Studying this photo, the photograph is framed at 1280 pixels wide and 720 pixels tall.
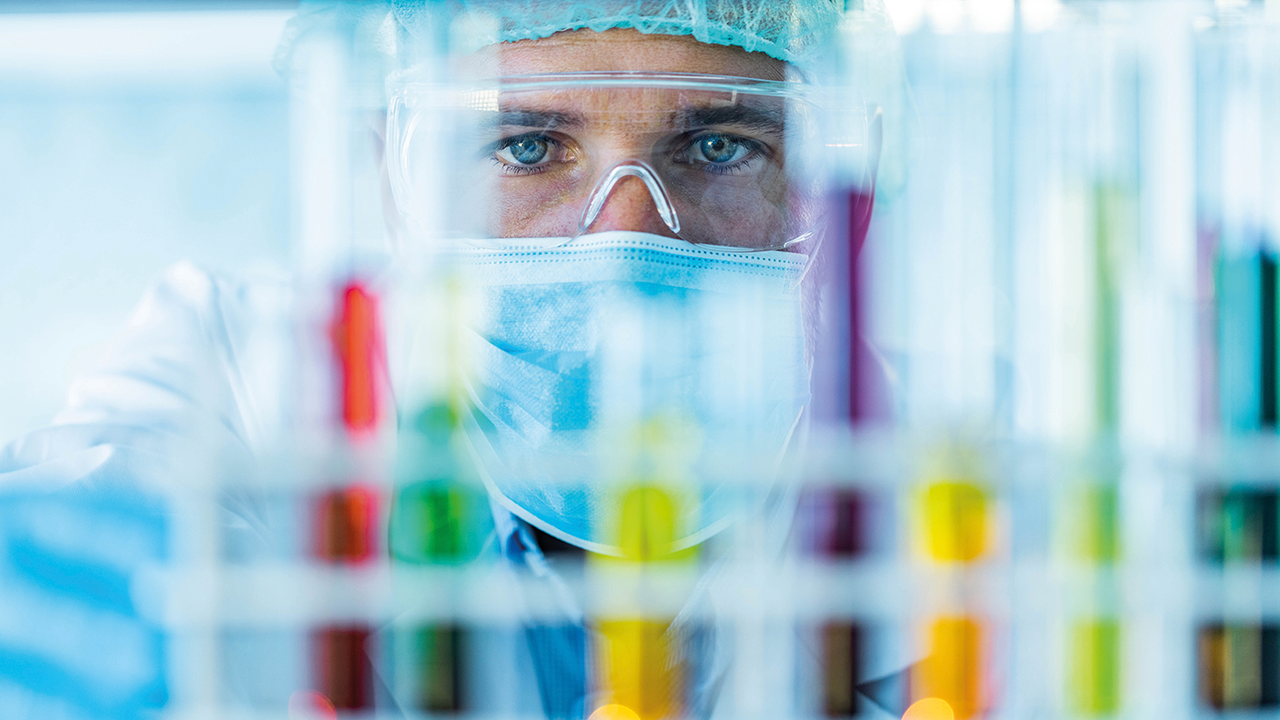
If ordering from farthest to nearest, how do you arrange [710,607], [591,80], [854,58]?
[710,607], [854,58], [591,80]

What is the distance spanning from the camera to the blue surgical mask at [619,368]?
65 cm

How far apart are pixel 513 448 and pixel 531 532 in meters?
0.18

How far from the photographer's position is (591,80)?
650mm

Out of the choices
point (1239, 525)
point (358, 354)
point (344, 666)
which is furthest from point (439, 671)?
point (1239, 525)

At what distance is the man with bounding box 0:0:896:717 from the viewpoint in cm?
66

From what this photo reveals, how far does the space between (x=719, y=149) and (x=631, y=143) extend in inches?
3.4

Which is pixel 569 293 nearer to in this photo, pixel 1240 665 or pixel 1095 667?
pixel 1095 667

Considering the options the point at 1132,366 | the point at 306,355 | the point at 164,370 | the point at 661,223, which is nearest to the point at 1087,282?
the point at 1132,366

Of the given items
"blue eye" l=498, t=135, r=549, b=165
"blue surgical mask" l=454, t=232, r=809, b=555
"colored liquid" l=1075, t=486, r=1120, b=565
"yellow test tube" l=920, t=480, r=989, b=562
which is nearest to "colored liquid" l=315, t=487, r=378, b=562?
"blue surgical mask" l=454, t=232, r=809, b=555

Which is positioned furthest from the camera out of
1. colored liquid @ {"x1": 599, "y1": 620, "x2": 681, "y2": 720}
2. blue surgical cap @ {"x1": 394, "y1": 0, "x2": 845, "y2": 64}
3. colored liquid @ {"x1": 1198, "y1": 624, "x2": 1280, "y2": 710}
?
colored liquid @ {"x1": 1198, "y1": 624, "x2": 1280, "y2": 710}

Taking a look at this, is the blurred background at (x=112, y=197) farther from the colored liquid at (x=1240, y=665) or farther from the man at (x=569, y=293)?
the colored liquid at (x=1240, y=665)

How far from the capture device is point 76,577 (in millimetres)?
744

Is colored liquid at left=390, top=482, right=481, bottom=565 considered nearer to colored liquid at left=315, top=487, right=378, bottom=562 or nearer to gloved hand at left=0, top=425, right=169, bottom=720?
colored liquid at left=315, top=487, right=378, bottom=562

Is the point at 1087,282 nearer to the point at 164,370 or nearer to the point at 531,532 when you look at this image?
the point at 531,532
